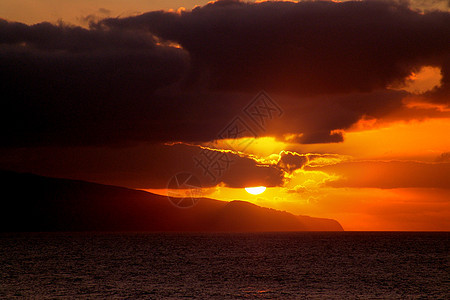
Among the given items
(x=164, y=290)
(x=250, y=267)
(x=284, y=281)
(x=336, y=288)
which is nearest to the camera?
(x=164, y=290)

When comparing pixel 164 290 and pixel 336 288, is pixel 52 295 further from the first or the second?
pixel 336 288

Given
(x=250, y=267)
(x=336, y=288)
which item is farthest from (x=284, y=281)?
(x=250, y=267)

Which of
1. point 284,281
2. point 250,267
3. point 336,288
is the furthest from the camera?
point 250,267

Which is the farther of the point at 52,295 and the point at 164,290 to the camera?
the point at 164,290

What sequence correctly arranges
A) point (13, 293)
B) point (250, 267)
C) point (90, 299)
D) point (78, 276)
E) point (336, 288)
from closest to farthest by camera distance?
point (90, 299) < point (13, 293) < point (336, 288) < point (78, 276) < point (250, 267)

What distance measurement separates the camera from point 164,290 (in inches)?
1934

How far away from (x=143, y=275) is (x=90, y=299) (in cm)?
2357

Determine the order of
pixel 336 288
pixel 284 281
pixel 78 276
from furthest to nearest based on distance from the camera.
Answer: pixel 78 276
pixel 284 281
pixel 336 288

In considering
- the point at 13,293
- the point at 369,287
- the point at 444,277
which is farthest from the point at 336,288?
the point at 13,293

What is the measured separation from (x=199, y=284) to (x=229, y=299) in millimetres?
12259

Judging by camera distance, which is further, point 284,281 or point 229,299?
point 284,281

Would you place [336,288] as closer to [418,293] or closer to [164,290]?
[418,293]

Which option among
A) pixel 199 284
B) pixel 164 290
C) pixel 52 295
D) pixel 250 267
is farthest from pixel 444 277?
pixel 52 295

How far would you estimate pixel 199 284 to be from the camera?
179 feet
